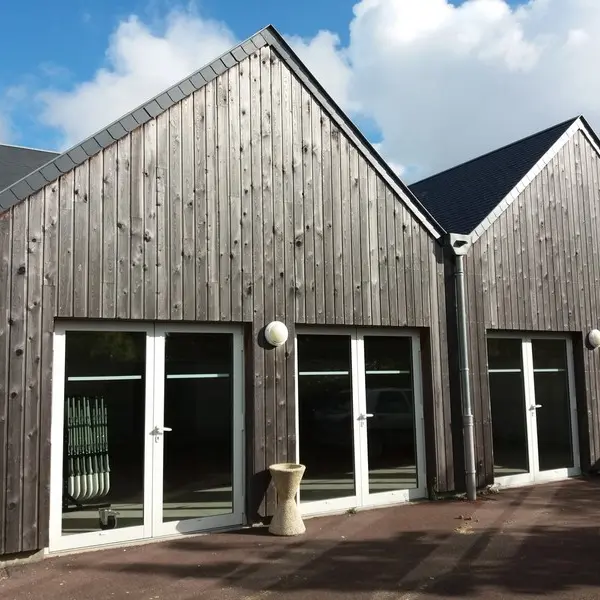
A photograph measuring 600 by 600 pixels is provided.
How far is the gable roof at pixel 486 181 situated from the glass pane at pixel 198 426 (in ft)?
15.6

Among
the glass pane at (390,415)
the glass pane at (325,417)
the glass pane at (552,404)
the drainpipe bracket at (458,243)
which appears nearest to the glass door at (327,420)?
the glass pane at (325,417)

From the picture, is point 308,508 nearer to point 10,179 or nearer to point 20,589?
point 20,589

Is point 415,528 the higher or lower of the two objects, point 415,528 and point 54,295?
the lower

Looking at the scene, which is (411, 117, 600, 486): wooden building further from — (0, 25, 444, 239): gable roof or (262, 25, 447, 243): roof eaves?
(0, 25, 444, 239): gable roof

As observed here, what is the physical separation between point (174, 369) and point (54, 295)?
4.88 feet

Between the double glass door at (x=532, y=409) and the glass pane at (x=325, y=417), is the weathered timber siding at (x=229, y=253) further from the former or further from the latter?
the double glass door at (x=532, y=409)

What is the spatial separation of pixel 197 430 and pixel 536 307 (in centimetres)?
606

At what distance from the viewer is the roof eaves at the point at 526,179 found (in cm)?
967

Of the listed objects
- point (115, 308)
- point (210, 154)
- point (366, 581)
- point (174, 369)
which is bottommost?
point (366, 581)

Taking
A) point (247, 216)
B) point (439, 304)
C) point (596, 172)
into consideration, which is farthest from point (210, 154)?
point (596, 172)

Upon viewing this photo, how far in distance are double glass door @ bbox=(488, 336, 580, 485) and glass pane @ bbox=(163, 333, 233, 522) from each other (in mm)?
4417

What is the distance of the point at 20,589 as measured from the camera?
16.8 feet

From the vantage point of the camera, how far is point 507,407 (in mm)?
9680

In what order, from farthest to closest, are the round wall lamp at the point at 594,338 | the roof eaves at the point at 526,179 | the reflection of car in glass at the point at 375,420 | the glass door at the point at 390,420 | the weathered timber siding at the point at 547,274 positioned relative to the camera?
the round wall lamp at the point at 594,338, the roof eaves at the point at 526,179, the weathered timber siding at the point at 547,274, the glass door at the point at 390,420, the reflection of car in glass at the point at 375,420
